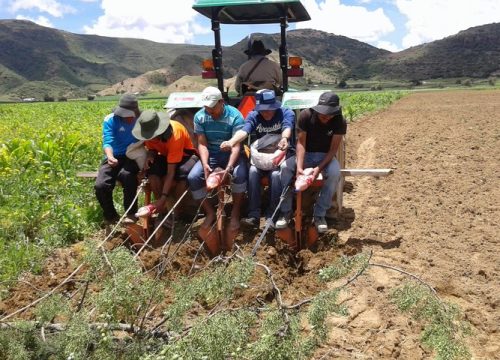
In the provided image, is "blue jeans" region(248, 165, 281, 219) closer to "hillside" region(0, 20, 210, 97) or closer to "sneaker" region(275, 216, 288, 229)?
"sneaker" region(275, 216, 288, 229)

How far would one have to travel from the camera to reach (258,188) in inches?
188

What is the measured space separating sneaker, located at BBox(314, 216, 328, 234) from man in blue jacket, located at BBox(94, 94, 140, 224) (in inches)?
74.0

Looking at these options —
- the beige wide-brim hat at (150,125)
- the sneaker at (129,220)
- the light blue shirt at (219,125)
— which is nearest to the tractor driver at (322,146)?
the light blue shirt at (219,125)

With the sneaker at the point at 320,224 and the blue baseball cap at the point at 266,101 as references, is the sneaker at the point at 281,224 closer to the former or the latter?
the sneaker at the point at 320,224

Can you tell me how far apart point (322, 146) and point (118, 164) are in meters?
2.21

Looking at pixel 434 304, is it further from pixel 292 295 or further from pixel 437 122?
pixel 437 122

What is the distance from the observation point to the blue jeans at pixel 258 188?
468 cm

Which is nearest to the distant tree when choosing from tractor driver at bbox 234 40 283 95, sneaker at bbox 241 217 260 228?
tractor driver at bbox 234 40 283 95

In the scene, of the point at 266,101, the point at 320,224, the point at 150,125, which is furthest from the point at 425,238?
the point at 150,125

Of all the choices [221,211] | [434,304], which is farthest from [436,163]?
[434,304]

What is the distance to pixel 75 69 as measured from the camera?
543ft

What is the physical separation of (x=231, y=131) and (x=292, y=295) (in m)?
1.90

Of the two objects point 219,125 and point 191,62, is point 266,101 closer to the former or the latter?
point 219,125

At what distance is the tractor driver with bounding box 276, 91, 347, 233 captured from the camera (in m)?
4.55
